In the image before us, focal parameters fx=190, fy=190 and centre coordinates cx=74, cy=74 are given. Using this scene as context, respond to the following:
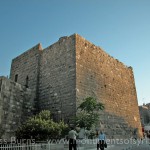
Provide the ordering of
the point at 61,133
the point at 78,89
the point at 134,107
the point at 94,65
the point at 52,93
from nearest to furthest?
1. the point at 61,133
2. the point at 78,89
3. the point at 52,93
4. the point at 94,65
5. the point at 134,107

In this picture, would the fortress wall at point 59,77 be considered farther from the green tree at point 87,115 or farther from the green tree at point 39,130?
the green tree at point 39,130

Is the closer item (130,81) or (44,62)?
(44,62)

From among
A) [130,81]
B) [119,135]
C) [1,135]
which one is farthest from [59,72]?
[130,81]

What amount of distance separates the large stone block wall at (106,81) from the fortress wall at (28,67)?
12.3ft

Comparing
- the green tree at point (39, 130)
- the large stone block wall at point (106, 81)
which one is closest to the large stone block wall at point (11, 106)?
the green tree at point (39, 130)

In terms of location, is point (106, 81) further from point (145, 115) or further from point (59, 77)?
point (145, 115)

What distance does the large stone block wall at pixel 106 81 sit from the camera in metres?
12.7

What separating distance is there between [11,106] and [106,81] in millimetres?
7427

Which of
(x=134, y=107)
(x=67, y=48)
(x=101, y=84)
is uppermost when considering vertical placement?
(x=67, y=48)

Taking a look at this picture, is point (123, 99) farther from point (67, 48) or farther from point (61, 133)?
point (61, 133)

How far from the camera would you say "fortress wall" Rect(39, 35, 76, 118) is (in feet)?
38.7

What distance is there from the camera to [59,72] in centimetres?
1301

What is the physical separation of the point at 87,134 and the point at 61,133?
4.94 ft

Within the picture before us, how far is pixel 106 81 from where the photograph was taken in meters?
15.0
